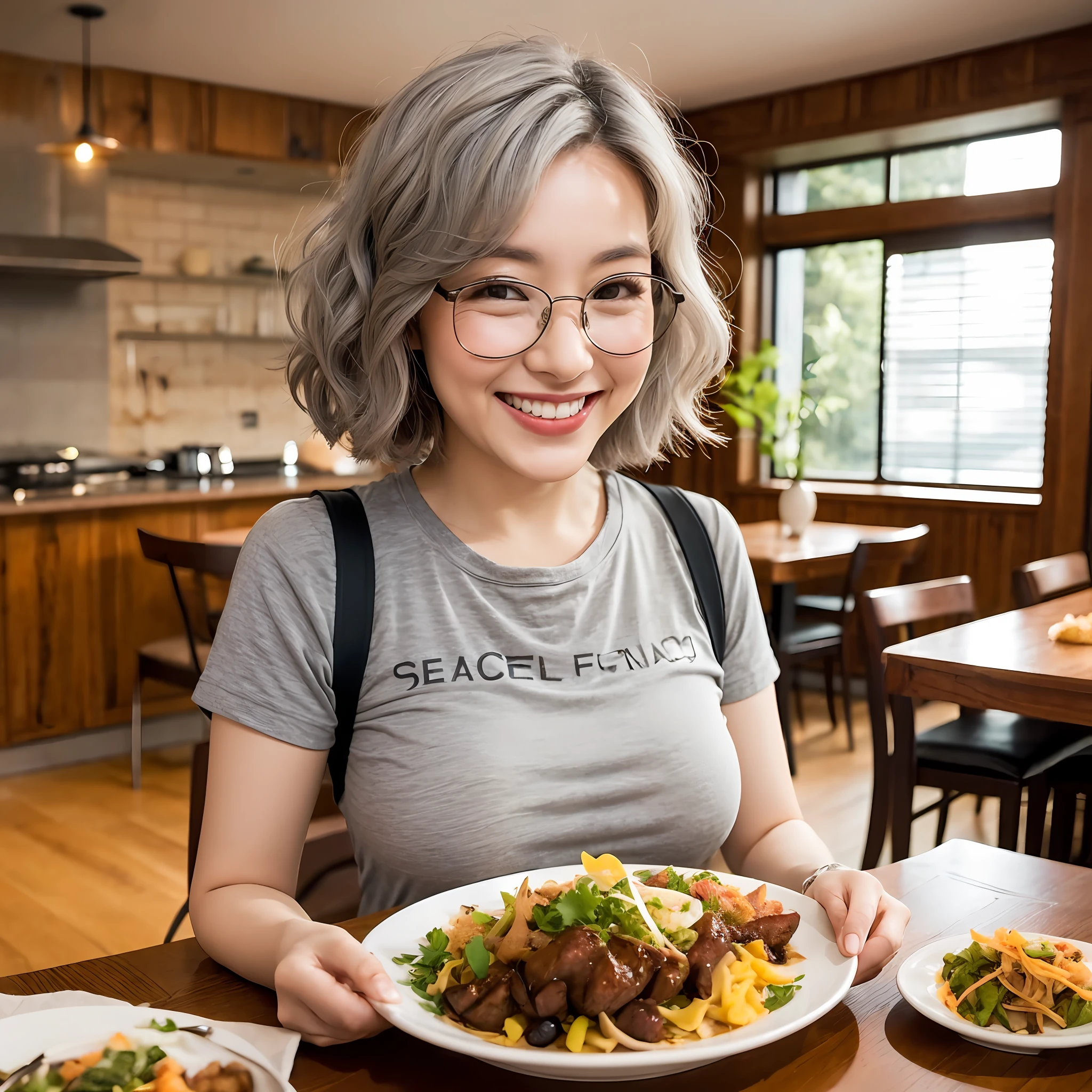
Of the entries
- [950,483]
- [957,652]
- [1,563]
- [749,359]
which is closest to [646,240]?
[957,652]

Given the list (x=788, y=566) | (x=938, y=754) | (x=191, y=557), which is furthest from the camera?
(x=788, y=566)

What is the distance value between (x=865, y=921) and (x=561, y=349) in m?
0.53

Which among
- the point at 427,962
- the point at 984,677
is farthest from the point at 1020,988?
the point at 984,677

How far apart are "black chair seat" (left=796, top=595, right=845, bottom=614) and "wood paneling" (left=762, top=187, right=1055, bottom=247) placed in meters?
1.96

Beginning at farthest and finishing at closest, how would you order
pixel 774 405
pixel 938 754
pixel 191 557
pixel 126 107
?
1. pixel 126 107
2. pixel 774 405
3. pixel 191 557
4. pixel 938 754

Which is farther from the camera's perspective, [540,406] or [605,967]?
[540,406]

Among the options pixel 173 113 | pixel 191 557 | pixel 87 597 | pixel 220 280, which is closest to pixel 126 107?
pixel 173 113

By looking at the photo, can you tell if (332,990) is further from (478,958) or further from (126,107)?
(126,107)

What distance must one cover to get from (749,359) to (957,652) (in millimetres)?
3023

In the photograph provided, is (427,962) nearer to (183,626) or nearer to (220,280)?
(183,626)

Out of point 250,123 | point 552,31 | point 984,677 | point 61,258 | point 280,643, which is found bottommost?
point 984,677

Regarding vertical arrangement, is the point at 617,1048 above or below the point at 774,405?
below

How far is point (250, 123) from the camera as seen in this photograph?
5.80 m

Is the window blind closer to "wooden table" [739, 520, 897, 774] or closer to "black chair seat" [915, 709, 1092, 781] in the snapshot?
"wooden table" [739, 520, 897, 774]
